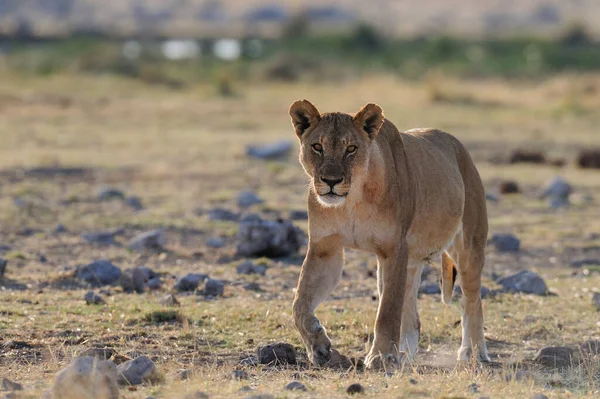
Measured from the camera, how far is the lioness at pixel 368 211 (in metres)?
6.77

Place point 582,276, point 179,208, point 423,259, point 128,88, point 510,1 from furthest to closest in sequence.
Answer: point 510,1 < point 128,88 < point 179,208 < point 582,276 < point 423,259

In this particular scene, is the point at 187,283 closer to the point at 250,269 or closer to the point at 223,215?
the point at 250,269

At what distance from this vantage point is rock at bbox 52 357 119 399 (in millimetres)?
5416

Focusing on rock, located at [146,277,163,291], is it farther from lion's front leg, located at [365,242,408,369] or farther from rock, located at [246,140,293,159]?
rock, located at [246,140,293,159]

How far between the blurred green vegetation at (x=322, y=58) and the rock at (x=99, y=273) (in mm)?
23630

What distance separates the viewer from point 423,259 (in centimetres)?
756

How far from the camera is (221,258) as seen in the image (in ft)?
37.9

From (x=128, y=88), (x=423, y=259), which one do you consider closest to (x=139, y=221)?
(x=423, y=259)

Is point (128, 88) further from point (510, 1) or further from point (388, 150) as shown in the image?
point (510, 1)

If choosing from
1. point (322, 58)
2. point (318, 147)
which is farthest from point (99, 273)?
point (322, 58)

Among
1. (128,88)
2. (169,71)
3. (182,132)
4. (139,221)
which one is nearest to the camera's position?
(139,221)

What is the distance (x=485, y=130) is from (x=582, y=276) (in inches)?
556

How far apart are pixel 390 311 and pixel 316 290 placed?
47 cm

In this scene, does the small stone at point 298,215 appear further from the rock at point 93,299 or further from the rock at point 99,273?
the rock at point 93,299
